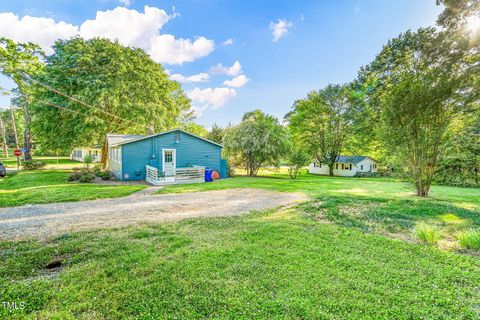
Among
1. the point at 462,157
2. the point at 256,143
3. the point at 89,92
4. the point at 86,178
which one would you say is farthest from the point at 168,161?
the point at 462,157

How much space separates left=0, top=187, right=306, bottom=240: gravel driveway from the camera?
221 inches

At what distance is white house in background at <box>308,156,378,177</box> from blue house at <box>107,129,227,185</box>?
23908 mm

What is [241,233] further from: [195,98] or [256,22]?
[195,98]

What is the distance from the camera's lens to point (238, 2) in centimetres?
1273

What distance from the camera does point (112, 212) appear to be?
7207mm

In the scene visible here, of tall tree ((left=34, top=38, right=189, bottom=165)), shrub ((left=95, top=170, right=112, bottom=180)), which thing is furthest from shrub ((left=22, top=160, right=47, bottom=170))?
shrub ((left=95, top=170, right=112, bottom=180))

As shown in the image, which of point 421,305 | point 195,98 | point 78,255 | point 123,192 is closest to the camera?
point 421,305

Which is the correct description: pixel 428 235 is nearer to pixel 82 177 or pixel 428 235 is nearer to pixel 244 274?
pixel 244 274

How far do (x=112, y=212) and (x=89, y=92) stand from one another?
14655 mm

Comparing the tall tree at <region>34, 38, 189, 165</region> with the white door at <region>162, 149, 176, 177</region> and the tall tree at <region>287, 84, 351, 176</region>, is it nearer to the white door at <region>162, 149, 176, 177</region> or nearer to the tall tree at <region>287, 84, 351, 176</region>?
the white door at <region>162, 149, 176, 177</region>

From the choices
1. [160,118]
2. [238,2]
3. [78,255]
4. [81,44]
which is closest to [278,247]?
[78,255]

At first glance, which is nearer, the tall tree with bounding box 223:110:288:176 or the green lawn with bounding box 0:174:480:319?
the green lawn with bounding box 0:174:480:319

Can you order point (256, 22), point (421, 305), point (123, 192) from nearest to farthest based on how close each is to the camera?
point (421, 305), point (123, 192), point (256, 22)

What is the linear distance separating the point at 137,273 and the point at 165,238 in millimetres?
1483
